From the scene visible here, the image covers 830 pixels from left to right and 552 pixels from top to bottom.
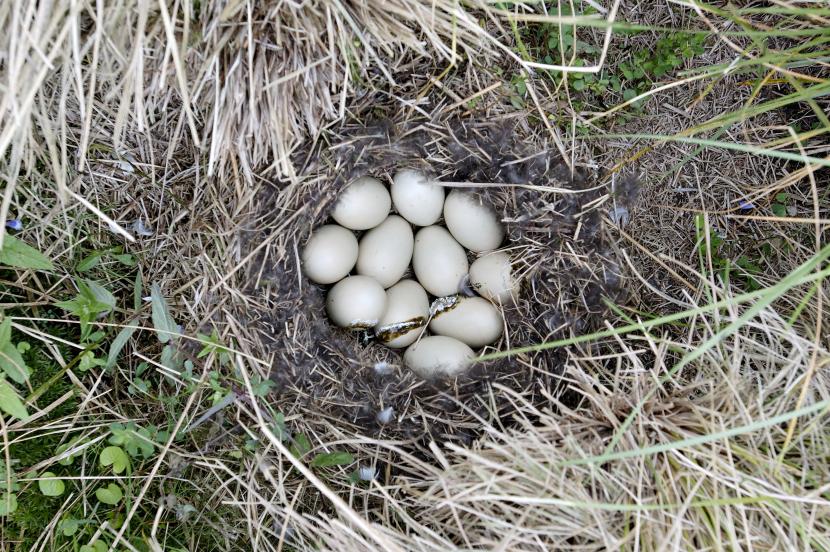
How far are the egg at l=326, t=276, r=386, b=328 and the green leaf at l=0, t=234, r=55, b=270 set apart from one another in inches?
26.2

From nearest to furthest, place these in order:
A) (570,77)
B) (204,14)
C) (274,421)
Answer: (204,14) → (274,421) → (570,77)

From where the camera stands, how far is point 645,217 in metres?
1.75

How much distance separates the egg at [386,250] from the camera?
69.7 inches

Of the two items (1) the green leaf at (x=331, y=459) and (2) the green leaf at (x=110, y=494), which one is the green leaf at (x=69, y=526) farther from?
(1) the green leaf at (x=331, y=459)

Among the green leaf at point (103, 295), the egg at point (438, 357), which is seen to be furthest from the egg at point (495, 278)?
the green leaf at point (103, 295)

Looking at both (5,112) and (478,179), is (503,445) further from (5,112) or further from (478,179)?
(5,112)

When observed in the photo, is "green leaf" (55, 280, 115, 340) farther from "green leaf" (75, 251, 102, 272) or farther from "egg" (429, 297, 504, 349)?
"egg" (429, 297, 504, 349)

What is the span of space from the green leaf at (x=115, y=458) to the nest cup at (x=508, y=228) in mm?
358

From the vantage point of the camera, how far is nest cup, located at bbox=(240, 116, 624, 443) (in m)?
1.59

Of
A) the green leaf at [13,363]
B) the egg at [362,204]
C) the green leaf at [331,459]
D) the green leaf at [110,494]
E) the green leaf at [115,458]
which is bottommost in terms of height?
the green leaf at [110,494]

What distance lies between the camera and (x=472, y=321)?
5.93ft

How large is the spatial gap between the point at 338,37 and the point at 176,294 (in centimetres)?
71

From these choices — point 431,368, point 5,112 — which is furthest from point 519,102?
point 5,112

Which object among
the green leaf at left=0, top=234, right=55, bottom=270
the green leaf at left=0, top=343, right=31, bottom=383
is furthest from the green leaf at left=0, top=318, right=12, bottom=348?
the green leaf at left=0, top=234, right=55, bottom=270
